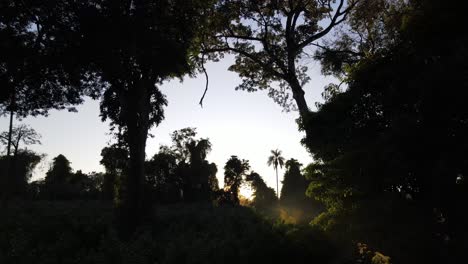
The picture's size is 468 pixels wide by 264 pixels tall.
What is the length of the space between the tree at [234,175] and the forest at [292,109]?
3941 centimetres

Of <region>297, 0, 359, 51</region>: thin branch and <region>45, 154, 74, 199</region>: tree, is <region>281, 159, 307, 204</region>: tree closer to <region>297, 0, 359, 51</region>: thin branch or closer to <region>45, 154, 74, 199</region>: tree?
<region>297, 0, 359, 51</region>: thin branch

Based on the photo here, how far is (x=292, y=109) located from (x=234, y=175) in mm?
46196

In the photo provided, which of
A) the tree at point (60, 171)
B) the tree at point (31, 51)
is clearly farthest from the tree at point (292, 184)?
the tree at point (60, 171)

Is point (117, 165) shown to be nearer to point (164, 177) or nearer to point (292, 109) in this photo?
point (292, 109)

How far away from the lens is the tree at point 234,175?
225 ft

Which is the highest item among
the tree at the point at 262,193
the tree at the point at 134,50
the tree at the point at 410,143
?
the tree at the point at 134,50

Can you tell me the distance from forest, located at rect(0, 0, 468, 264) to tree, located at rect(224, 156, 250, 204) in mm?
39414

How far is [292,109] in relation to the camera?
24.5 metres

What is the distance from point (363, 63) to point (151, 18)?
12698 millimetres

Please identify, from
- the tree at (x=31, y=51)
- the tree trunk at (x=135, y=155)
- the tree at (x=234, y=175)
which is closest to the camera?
the tree at (x=31, y=51)

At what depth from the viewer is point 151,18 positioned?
17969 millimetres

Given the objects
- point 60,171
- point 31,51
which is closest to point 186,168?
point 60,171

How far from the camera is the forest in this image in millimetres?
6312

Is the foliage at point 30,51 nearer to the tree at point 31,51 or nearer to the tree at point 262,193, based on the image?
the tree at point 31,51
